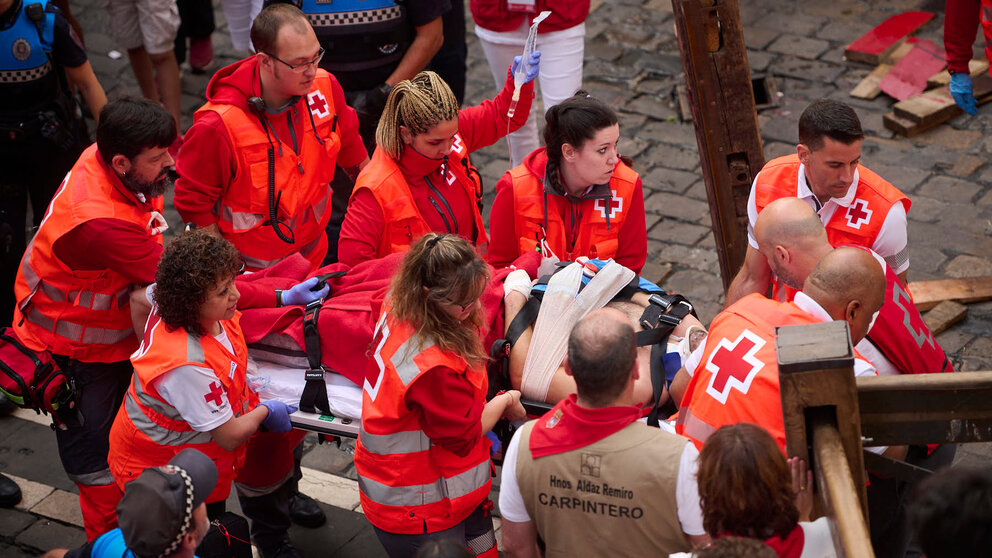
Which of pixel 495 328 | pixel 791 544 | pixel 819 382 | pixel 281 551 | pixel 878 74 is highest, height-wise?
pixel 819 382

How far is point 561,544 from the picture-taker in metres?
2.97

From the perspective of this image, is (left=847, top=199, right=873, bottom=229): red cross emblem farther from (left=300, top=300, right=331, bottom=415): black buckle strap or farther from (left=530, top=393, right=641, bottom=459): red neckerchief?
(left=300, top=300, right=331, bottom=415): black buckle strap

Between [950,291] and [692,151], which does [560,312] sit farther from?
[692,151]

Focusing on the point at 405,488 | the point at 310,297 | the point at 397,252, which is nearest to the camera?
the point at 405,488

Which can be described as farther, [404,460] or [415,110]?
[415,110]

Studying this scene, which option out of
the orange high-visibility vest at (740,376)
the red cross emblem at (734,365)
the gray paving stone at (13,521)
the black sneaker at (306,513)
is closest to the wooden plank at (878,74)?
the orange high-visibility vest at (740,376)

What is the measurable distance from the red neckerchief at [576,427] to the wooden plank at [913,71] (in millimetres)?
5494

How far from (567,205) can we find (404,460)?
1587mm

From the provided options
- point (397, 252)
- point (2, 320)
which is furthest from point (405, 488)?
point (2, 320)

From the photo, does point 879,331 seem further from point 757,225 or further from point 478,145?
point 478,145

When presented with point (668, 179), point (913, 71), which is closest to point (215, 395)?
point (668, 179)

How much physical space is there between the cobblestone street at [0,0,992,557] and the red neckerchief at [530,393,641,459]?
79.0 inches

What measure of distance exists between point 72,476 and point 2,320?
1.78m

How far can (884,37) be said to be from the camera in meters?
8.03
